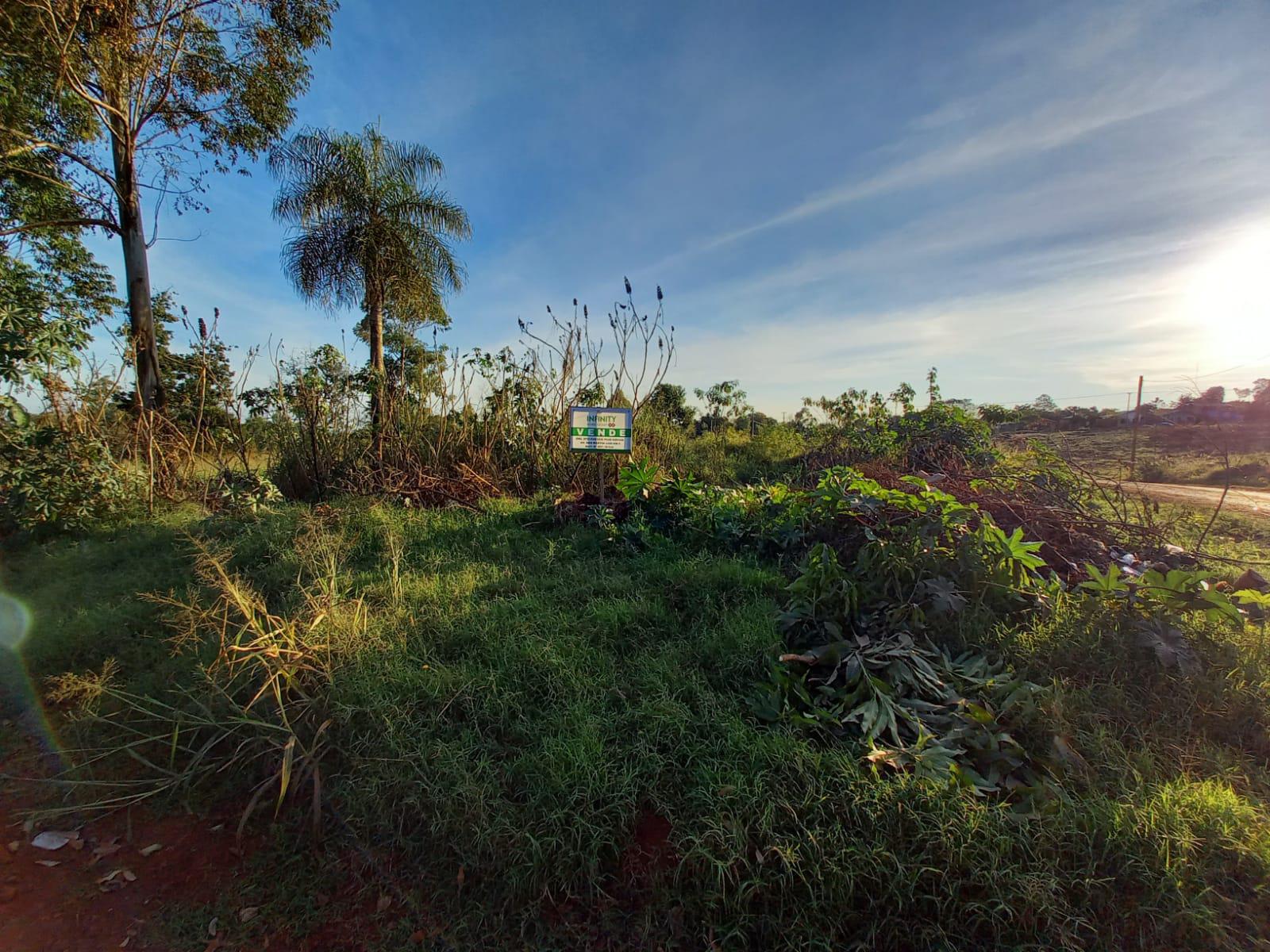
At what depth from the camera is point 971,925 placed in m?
1.33

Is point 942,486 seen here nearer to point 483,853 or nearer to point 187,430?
point 483,853

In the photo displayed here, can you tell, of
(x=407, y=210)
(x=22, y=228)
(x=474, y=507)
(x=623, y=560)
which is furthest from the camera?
(x=407, y=210)

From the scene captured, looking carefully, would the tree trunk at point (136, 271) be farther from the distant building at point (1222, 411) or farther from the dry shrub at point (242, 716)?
the distant building at point (1222, 411)

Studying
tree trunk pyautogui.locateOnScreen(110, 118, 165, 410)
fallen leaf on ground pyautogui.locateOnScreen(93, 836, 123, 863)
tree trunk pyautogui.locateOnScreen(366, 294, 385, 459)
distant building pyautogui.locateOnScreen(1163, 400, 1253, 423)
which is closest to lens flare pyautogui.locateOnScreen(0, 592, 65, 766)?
fallen leaf on ground pyautogui.locateOnScreen(93, 836, 123, 863)

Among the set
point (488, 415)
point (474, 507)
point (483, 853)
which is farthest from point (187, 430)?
point (483, 853)

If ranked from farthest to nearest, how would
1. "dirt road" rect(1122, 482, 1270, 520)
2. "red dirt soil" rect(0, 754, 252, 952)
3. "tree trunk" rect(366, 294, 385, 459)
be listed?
"tree trunk" rect(366, 294, 385, 459) < "dirt road" rect(1122, 482, 1270, 520) < "red dirt soil" rect(0, 754, 252, 952)

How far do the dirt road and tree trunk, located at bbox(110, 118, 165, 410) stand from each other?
453 inches

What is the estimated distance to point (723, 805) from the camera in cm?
158

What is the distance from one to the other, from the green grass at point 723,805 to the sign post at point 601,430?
2409 millimetres

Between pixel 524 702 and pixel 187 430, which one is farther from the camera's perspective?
pixel 187 430

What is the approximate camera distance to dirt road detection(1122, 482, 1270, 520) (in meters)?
5.42

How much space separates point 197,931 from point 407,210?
12.6 meters

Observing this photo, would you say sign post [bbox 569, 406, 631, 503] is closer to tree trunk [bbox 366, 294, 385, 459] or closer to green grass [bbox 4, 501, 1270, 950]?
green grass [bbox 4, 501, 1270, 950]

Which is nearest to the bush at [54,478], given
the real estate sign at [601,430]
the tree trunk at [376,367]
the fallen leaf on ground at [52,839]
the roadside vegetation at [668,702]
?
the roadside vegetation at [668,702]
